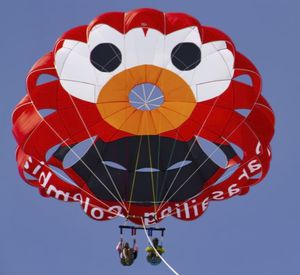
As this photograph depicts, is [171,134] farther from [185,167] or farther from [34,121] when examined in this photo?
[34,121]

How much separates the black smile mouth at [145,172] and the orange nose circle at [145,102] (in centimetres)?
38

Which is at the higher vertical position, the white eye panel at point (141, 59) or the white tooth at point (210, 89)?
the white eye panel at point (141, 59)

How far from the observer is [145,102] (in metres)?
25.8

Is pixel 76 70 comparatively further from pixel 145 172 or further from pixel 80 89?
pixel 145 172

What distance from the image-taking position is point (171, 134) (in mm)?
26469

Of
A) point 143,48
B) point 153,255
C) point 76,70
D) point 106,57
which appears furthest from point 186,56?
point 153,255

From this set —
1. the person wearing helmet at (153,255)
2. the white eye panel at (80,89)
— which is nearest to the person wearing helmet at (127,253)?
the person wearing helmet at (153,255)

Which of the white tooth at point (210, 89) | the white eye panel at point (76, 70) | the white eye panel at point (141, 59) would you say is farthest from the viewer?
the white tooth at point (210, 89)

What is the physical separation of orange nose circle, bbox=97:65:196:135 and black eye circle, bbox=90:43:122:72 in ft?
0.97

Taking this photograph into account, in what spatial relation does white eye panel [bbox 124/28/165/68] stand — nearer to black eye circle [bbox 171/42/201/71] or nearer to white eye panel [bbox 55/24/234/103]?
white eye panel [bbox 55/24/234/103]

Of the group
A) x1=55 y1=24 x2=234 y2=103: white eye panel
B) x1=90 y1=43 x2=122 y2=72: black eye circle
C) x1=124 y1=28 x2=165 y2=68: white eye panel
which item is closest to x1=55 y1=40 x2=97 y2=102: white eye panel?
x1=55 y1=24 x2=234 y2=103: white eye panel

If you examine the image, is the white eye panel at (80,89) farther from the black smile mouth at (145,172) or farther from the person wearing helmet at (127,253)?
the person wearing helmet at (127,253)

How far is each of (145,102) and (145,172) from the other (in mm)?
1931

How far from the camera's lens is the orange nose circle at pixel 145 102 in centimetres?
2545
